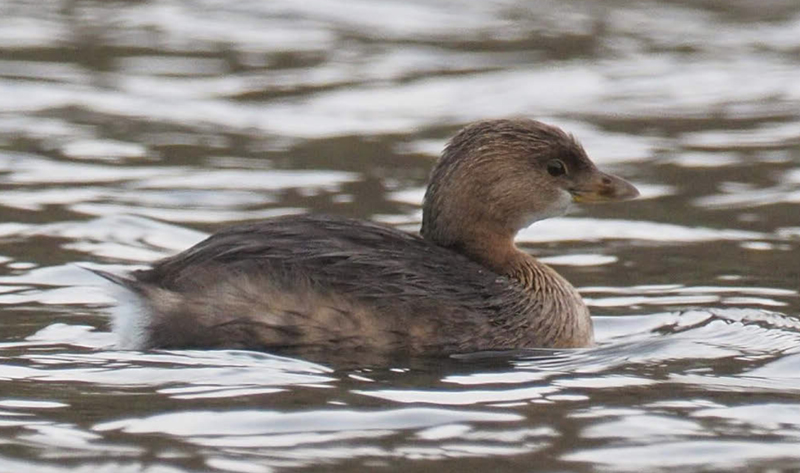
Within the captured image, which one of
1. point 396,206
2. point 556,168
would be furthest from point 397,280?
point 396,206

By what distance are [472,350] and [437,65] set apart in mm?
7177

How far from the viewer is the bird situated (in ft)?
22.0

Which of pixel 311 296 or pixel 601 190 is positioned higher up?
pixel 601 190

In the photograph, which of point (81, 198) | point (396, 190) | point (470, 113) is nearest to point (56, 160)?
point (81, 198)

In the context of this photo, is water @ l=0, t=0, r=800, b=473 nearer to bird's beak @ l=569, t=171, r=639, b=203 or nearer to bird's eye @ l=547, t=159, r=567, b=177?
bird's beak @ l=569, t=171, r=639, b=203

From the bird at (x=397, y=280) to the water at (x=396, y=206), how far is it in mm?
141

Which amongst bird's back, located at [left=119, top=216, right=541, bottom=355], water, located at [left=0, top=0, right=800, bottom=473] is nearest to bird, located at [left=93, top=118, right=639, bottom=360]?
bird's back, located at [left=119, top=216, right=541, bottom=355]

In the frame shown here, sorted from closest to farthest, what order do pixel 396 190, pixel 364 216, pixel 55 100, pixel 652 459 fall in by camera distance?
pixel 652 459
pixel 364 216
pixel 396 190
pixel 55 100

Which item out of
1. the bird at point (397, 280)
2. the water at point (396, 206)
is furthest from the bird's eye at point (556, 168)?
the water at point (396, 206)

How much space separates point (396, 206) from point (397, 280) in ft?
11.0

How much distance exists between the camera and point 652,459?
5508mm

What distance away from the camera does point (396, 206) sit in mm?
10219

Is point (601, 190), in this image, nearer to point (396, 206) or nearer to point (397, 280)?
point (397, 280)

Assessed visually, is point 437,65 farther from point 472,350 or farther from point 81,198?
point 472,350
